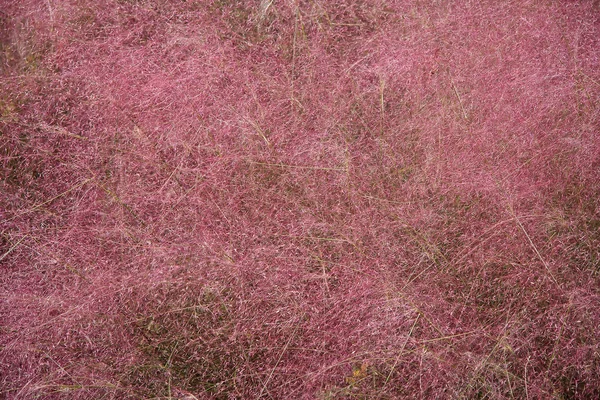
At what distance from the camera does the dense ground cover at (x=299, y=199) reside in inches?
127

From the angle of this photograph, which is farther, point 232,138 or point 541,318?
point 232,138

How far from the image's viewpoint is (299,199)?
3.48m

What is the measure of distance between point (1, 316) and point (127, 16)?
1698mm

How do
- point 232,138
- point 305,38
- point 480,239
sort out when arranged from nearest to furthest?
point 480,239 → point 232,138 → point 305,38

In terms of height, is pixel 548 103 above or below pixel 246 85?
below

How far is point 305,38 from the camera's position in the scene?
3.85m

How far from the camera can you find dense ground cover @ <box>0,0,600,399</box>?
324 centimetres

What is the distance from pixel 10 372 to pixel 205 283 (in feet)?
3.20

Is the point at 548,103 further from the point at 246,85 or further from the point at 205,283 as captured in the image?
the point at 205,283

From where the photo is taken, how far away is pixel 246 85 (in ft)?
12.2

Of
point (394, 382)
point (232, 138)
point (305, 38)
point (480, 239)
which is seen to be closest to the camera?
point (394, 382)

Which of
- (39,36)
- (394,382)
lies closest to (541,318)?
(394,382)

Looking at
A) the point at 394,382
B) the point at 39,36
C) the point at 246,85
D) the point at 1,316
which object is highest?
the point at 39,36

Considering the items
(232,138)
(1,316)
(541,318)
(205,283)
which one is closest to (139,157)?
(232,138)
